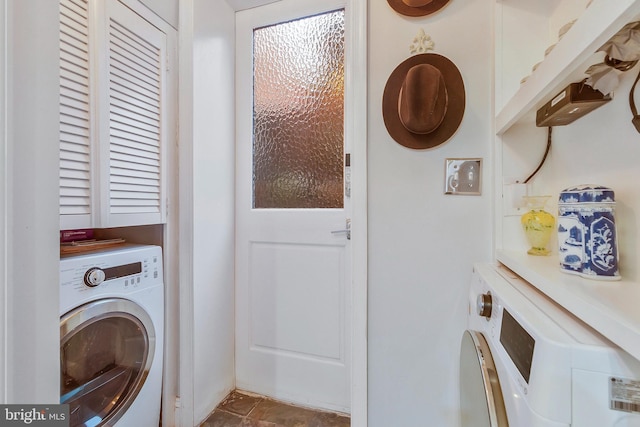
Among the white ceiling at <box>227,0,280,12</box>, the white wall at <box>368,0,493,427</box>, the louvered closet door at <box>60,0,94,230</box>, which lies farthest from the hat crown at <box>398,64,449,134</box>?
the louvered closet door at <box>60,0,94,230</box>

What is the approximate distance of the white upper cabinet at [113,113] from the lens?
0.97m

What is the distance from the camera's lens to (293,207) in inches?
61.6

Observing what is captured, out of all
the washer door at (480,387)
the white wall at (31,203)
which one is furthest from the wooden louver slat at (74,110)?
the washer door at (480,387)

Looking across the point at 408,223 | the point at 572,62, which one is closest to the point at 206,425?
the point at 408,223

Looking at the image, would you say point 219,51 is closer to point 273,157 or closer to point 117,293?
point 273,157

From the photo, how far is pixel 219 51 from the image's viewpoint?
1.50 meters

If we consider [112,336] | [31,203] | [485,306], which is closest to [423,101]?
[485,306]

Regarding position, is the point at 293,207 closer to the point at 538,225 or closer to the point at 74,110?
the point at 74,110

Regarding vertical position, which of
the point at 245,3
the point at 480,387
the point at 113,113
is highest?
the point at 245,3

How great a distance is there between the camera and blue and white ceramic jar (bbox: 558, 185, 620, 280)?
1.92 feet

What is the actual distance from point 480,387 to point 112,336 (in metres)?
1.29

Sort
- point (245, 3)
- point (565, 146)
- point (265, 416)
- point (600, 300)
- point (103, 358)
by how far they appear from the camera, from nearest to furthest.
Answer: point (600, 300) → point (565, 146) → point (103, 358) → point (265, 416) → point (245, 3)

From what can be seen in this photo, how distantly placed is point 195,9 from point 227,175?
80cm

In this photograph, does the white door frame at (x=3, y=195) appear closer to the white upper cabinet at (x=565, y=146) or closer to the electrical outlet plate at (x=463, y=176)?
the white upper cabinet at (x=565, y=146)
